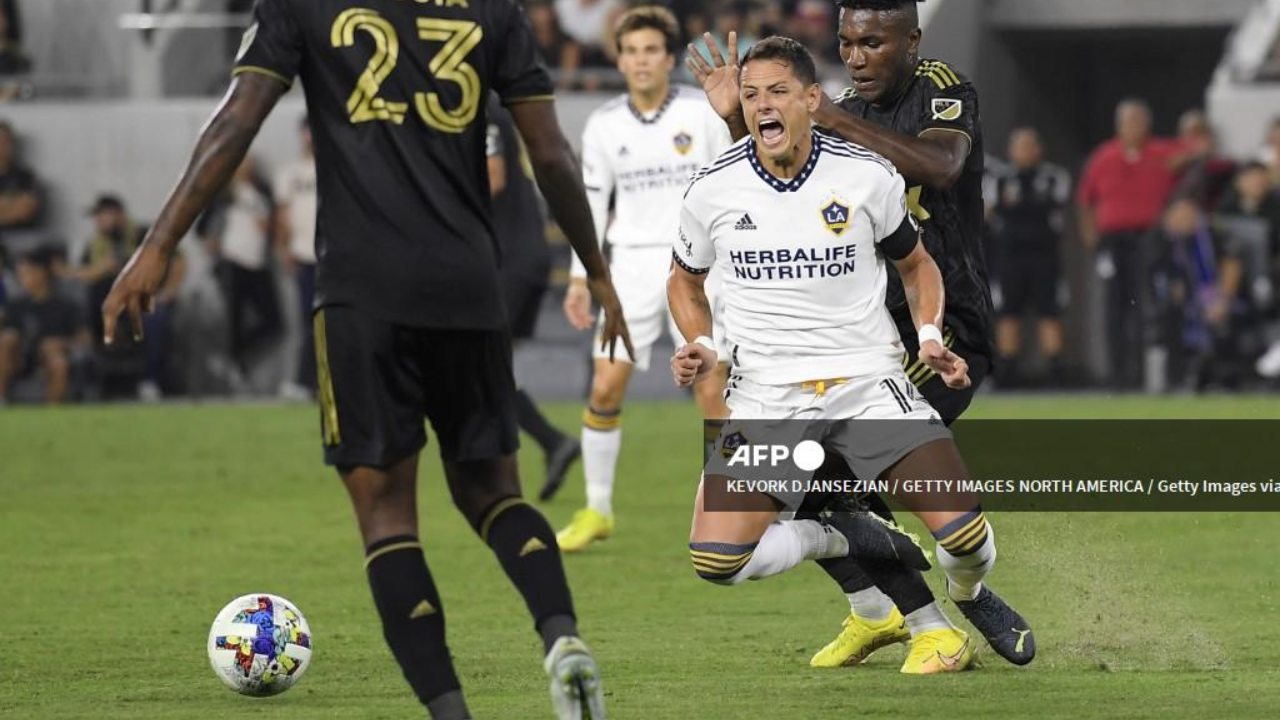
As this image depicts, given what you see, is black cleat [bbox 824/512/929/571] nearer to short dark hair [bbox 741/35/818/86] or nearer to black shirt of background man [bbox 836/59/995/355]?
black shirt of background man [bbox 836/59/995/355]

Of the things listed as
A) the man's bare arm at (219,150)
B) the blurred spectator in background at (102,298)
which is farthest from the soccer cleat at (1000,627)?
the blurred spectator in background at (102,298)

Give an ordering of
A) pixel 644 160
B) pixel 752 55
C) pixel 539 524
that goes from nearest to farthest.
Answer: pixel 539 524
pixel 752 55
pixel 644 160

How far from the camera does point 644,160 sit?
11867 mm

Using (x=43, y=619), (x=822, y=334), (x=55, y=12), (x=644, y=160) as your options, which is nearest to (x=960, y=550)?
(x=822, y=334)

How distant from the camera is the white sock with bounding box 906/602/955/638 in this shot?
7578mm

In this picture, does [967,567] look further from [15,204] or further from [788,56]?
[15,204]

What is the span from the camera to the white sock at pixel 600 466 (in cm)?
1149

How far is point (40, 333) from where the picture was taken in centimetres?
2134

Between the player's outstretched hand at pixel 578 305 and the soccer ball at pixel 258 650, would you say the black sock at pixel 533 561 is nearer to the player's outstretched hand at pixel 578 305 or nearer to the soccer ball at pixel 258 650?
the soccer ball at pixel 258 650

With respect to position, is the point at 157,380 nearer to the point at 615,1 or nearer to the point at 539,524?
the point at 615,1

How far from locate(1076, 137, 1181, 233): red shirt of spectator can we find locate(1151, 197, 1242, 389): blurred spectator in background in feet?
0.66

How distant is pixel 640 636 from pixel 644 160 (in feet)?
12.9

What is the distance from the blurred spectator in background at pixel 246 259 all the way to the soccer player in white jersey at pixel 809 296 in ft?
48.8

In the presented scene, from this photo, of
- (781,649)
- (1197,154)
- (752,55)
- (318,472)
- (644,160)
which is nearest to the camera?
(752,55)
